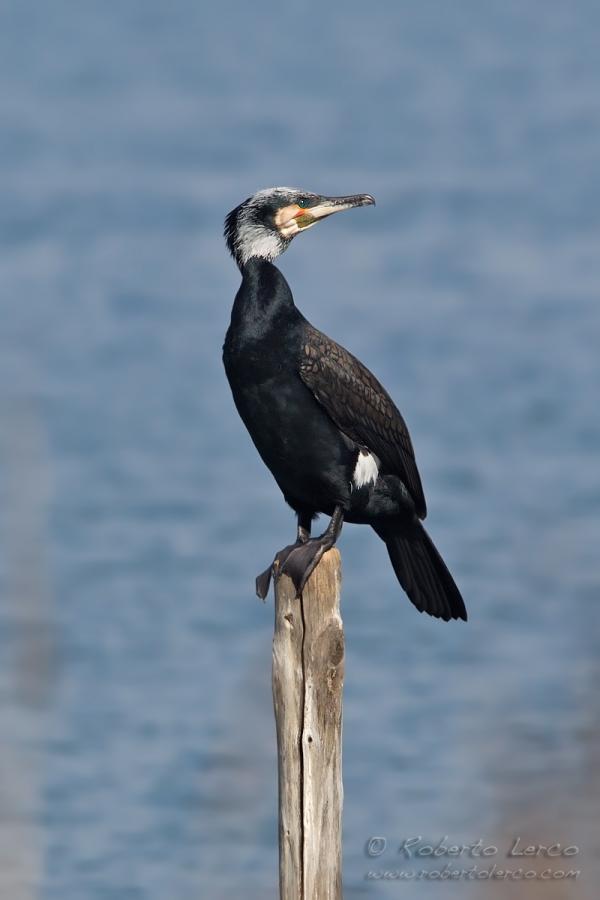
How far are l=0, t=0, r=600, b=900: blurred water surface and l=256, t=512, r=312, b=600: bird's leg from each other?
0.50 metres

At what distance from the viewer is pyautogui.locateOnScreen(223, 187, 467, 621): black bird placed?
590cm

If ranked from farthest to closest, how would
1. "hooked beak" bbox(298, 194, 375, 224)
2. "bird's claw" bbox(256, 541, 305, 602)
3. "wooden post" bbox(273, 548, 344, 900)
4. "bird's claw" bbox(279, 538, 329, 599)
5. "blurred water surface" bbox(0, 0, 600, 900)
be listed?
"blurred water surface" bbox(0, 0, 600, 900), "hooked beak" bbox(298, 194, 375, 224), "bird's claw" bbox(256, 541, 305, 602), "bird's claw" bbox(279, 538, 329, 599), "wooden post" bbox(273, 548, 344, 900)

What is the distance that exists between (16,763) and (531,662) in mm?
2973

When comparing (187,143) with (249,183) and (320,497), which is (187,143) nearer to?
(249,183)

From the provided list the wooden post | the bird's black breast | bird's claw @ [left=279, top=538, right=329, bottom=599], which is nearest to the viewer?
the wooden post

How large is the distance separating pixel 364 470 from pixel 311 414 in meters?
0.26

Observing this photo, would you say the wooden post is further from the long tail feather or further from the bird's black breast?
the long tail feather

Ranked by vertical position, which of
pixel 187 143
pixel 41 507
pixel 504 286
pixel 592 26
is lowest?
pixel 41 507

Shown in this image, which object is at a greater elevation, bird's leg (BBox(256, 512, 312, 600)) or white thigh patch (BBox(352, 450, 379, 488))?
white thigh patch (BBox(352, 450, 379, 488))

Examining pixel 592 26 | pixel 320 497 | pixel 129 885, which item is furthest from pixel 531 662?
pixel 592 26

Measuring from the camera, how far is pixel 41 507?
5.55 meters

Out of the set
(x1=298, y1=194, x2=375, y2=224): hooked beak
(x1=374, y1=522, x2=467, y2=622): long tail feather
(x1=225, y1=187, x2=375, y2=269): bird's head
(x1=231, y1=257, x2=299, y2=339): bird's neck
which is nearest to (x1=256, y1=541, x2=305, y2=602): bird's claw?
(x1=374, y1=522, x2=467, y2=622): long tail feather

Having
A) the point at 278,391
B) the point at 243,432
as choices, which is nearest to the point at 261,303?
the point at 278,391

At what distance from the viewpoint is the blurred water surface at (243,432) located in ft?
26.8
